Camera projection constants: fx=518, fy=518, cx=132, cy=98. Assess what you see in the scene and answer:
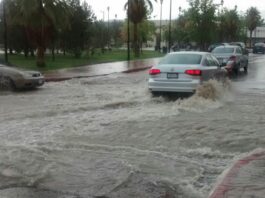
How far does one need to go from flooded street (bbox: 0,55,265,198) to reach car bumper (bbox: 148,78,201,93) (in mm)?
286

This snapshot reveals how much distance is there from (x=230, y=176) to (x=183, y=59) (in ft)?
30.0

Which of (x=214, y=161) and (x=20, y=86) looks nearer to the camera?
(x=214, y=161)

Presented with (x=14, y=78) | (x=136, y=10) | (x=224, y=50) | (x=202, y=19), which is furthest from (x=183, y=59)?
(x=202, y=19)

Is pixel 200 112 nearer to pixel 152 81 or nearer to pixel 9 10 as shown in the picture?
pixel 152 81

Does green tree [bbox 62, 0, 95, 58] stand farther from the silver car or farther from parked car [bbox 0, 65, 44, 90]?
the silver car

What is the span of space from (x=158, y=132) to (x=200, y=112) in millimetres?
2899

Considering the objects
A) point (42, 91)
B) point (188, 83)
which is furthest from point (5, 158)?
point (42, 91)

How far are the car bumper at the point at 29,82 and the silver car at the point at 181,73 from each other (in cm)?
539

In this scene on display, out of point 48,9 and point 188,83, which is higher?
point 48,9

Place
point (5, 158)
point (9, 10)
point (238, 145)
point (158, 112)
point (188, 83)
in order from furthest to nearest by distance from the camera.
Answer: point (9, 10)
point (188, 83)
point (158, 112)
point (238, 145)
point (5, 158)

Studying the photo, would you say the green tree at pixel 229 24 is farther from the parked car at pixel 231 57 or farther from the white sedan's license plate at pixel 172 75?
the white sedan's license plate at pixel 172 75

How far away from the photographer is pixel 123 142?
9.27 meters

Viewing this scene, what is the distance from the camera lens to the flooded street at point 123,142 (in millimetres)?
6445

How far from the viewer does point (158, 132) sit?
400 inches
